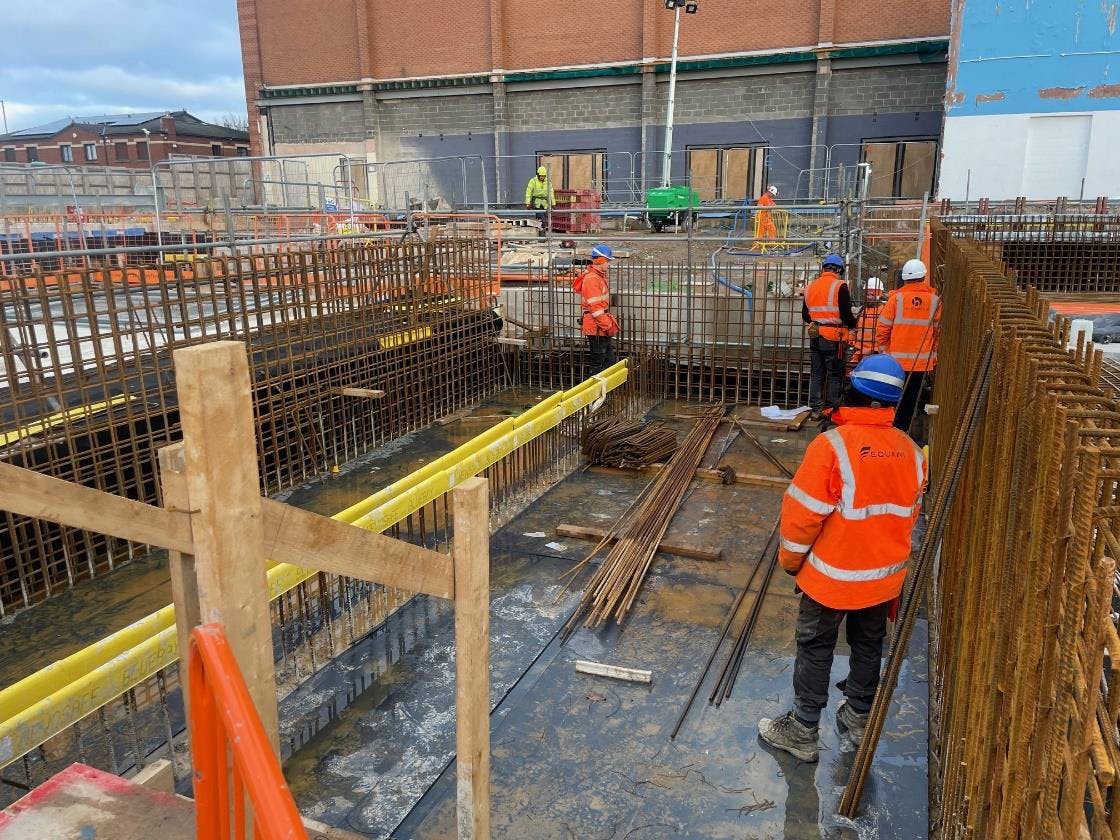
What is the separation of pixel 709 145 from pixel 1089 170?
12214mm

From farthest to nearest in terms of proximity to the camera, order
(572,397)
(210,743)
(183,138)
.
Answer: (183,138) < (572,397) < (210,743)

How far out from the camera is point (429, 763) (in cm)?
435

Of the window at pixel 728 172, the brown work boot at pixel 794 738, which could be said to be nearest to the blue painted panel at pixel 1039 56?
the window at pixel 728 172

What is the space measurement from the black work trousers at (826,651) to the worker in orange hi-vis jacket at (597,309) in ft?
25.6

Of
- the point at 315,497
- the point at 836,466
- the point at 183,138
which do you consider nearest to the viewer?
the point at 836,466

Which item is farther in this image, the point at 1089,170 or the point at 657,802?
the point at 1089,170

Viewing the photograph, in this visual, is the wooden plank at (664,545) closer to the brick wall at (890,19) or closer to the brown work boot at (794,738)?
the brown work boot at (794,738)

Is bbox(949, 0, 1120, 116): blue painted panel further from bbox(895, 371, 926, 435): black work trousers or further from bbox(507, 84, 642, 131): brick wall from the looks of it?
bbox(895, 371, 926, 435): black work trousers

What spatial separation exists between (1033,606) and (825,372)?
9.46m

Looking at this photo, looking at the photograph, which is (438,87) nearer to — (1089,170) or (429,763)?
(1089,170)

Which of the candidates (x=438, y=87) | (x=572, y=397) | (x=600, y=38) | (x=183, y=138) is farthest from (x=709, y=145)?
(x=183, y=138)

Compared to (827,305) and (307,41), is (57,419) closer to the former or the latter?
(827,305)

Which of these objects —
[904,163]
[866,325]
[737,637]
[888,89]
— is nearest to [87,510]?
[737,637]

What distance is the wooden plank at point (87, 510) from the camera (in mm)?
1684
